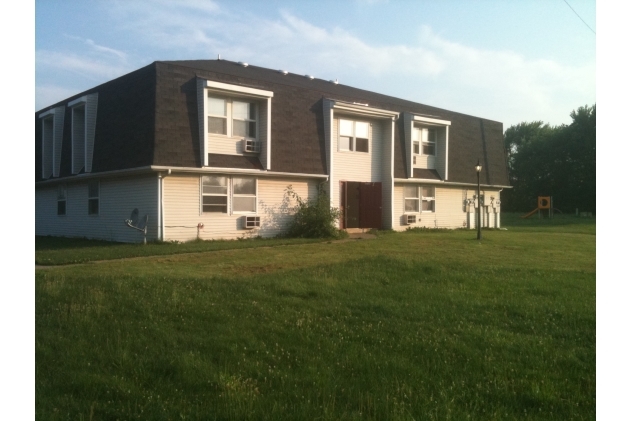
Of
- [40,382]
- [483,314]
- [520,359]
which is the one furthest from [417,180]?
[40,382]

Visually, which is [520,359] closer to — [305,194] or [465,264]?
[465,264]

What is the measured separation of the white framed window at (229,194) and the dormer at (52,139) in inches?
333

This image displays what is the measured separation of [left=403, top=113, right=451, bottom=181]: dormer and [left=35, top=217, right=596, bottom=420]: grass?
14750 millimetres

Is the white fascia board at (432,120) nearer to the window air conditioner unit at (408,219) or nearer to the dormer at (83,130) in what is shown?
the window air conditioner unit at (408,219)

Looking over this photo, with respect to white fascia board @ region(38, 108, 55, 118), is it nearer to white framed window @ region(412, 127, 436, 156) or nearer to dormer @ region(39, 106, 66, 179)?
dormer @ region(39, 106, 66, 179)

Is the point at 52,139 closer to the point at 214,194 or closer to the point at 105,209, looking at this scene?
the point at 105,209

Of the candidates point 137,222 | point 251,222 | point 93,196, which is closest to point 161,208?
point 137,222

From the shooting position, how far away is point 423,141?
83.0 feet

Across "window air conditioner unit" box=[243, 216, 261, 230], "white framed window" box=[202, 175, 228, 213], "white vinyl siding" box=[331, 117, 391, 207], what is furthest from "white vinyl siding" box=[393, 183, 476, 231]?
"white framed window" box=[202, 175, 228, 213]

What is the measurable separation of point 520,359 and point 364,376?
173 cm

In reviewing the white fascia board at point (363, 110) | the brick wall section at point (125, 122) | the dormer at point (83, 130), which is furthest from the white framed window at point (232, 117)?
the dormer at point (83, 130)

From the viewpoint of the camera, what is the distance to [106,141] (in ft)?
60.5

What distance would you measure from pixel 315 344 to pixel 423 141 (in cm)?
2069

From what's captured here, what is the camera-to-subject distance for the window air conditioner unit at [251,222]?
18.2 m
